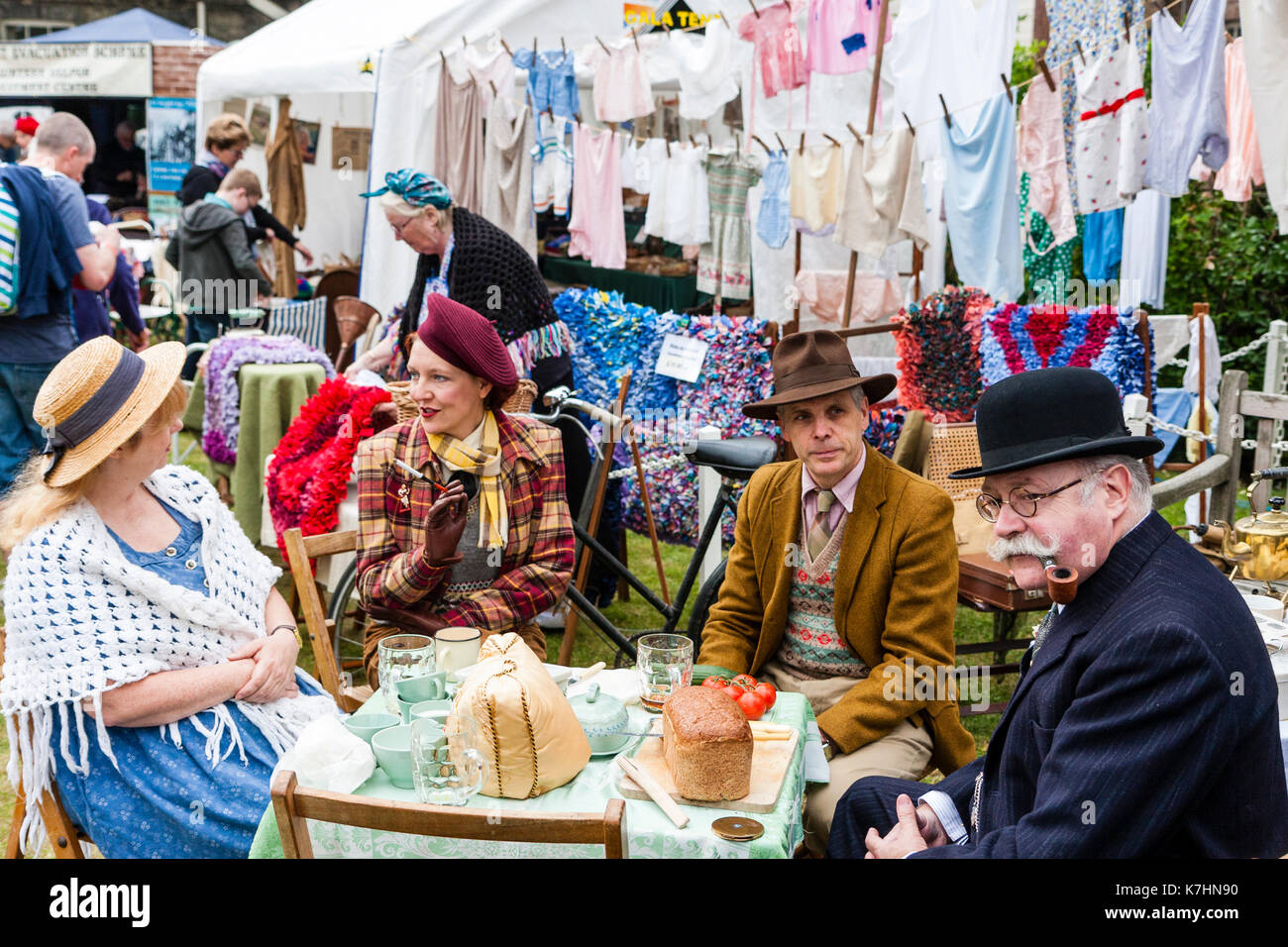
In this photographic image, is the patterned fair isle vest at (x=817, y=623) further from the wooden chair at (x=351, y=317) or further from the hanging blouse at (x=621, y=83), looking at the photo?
the hanging blouse at (x=621, y=83)

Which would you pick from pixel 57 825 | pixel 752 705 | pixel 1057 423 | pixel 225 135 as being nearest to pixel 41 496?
pixel 57 825

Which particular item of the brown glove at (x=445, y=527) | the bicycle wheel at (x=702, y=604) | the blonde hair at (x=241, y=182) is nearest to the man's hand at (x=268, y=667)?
the brown glove at (x=445, y=527)

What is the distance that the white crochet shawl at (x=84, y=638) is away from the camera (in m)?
2.43

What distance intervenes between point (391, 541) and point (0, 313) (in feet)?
10.3

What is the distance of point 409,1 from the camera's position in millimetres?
9508

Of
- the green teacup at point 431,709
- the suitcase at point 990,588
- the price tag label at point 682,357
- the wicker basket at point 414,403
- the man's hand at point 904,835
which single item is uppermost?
the price tag label at point 682,357

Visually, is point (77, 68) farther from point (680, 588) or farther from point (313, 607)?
point (313, 607)

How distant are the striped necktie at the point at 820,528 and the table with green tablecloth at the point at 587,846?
0.94m

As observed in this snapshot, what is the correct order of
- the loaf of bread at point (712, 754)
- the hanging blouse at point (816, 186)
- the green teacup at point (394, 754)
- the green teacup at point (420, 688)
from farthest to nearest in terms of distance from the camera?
the hanging blouse at point (816, 186), the green teacup at point (420, 688), the green teacup at point (394, 754), the loaf of bread at point (712, 754)

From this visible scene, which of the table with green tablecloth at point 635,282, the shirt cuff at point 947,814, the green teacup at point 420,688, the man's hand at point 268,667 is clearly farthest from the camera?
the table with green tablecloth at point 635,282

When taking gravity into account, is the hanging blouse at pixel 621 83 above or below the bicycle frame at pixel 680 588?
above

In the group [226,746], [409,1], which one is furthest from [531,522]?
[409,1]

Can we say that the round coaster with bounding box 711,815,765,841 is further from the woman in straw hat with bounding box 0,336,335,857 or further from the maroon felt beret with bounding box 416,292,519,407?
the maroon felt beret with bounding box 416,292,519,407

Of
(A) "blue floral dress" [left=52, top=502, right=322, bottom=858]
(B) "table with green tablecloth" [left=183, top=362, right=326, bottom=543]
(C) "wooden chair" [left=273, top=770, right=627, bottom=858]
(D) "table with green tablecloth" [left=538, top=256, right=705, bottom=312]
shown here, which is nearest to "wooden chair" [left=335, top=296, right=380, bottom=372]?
(B) "table with green tablecloth" [left=183, top=362, right=326, bottom=543]
